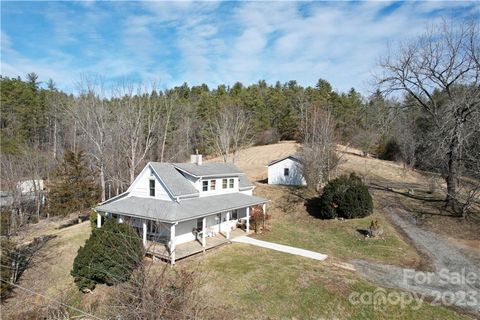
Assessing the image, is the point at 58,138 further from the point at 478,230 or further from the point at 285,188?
the point at 478,230

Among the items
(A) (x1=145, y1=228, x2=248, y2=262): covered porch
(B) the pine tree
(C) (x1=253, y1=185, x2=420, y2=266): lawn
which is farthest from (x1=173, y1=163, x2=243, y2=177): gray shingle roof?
(B) the pine tree

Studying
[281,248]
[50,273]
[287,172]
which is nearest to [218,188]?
[281,248]


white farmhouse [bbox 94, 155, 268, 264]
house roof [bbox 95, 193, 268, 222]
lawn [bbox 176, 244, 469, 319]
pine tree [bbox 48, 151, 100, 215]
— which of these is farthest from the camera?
pine tree [bbox 48, 151, 100, 215]

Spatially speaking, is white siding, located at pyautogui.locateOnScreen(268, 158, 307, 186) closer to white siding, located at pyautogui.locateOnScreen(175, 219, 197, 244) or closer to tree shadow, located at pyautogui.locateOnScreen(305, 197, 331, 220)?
tree shadow, located at pyautogui.locateOnScreen(305, 197, 331, 220)

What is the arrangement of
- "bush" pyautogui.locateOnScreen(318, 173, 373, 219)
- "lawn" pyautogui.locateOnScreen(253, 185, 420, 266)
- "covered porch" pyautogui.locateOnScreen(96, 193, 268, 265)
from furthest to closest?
"bush" pyautogui.locateOnScreen(318, 173, 373, 219) < "covered porch" pyautogui.locateOnScreen(96, 193, 268, 265) < "lawn" pyautogui.locateOnScreen(253, 185, 420, 266)

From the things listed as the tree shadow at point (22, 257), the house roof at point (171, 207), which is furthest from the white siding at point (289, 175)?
the tree shadow at point (22, 257)

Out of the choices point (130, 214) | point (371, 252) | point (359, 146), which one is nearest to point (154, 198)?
point (130, 214)

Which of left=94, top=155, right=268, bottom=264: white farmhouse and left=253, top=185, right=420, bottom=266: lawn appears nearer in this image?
left=253, top=185, right=420, bottom=266: lawn
